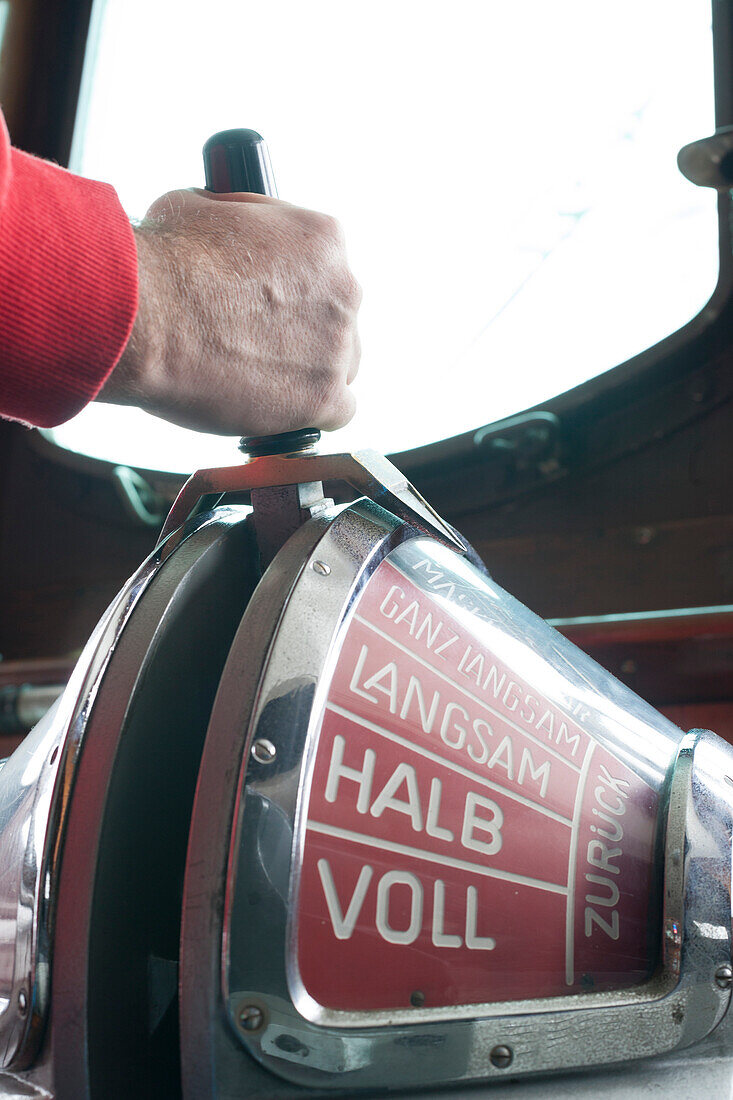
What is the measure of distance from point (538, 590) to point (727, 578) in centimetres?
24

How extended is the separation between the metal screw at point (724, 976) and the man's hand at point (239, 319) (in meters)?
0.32

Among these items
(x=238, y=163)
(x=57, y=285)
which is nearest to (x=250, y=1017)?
(x=57, y=285)

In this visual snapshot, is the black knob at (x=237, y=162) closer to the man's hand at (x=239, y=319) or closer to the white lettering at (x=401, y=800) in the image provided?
the man's hand at (x=239, y=319)

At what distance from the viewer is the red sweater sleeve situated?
38 cm

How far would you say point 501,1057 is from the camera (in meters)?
0.34

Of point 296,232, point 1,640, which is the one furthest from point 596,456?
point 1,640

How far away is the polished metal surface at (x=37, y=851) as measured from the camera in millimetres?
332

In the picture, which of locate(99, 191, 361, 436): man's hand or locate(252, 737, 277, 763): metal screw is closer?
locate(252, 737, 277, 763): metal screw

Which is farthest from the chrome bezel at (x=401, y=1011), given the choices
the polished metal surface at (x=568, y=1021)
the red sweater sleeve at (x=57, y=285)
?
the red sweater sleeve at (x=57, y=285)

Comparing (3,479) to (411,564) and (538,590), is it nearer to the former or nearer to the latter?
(538,590)

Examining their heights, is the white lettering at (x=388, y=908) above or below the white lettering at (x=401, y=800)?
below

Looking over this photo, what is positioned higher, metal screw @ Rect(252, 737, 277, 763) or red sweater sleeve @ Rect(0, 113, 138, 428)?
red sweater sleeve @ Rect(0, 113, 138, 428)

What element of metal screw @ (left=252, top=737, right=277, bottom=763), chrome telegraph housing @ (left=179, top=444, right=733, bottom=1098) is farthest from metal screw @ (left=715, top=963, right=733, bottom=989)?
metal screw @ (left=252, top=737, right=277, bottom=763)

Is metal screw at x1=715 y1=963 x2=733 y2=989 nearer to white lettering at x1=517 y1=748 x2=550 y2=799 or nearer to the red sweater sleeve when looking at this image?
white lettering at x1=517 y1=748 x2=550 y2=799
